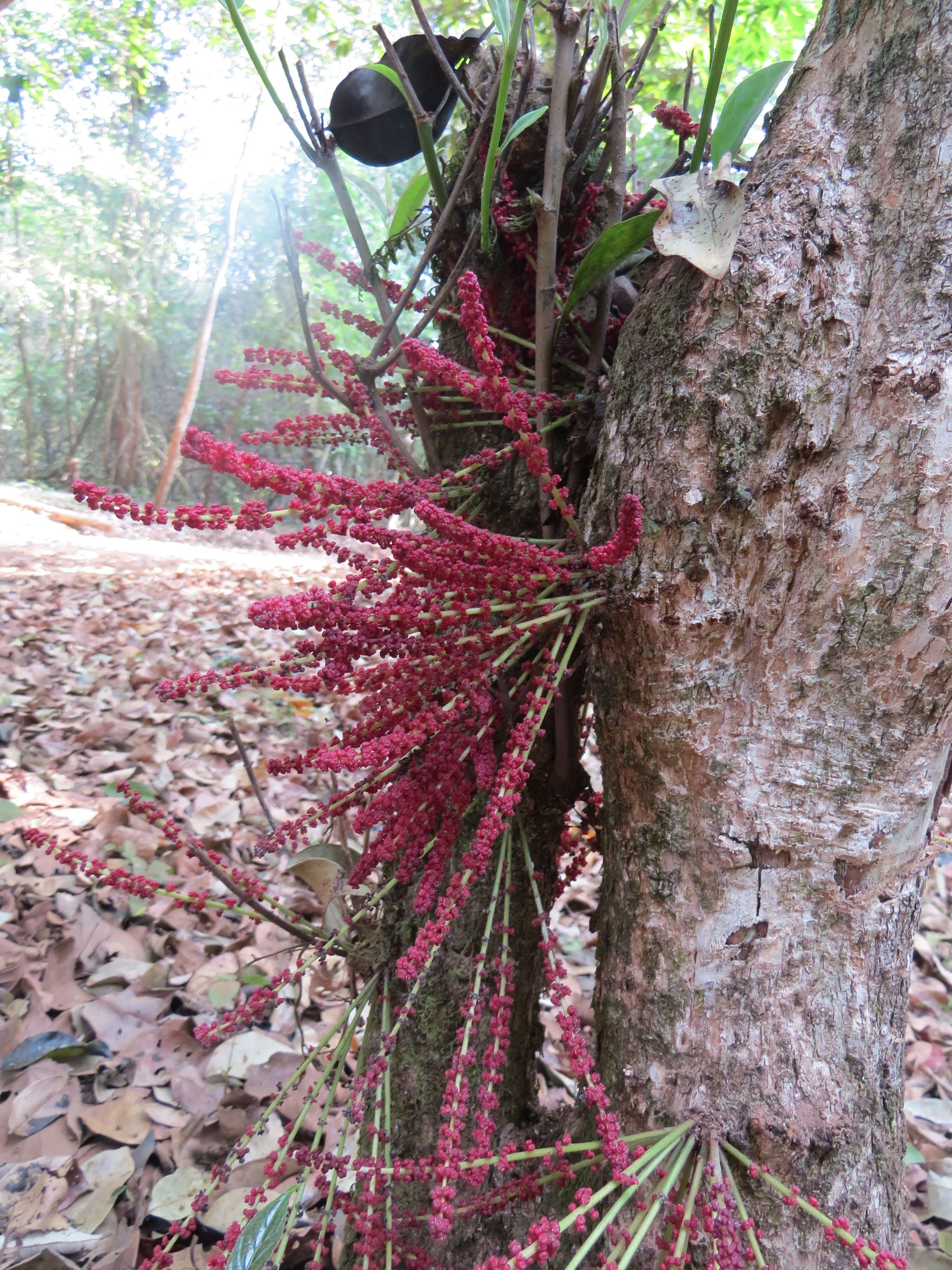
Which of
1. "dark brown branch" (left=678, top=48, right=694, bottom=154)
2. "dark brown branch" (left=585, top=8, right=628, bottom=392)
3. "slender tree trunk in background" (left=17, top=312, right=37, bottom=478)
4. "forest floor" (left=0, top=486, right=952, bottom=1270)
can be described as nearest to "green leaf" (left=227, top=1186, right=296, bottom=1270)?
"forest floor" (left=0, top=486, right=952, bottom=1270)

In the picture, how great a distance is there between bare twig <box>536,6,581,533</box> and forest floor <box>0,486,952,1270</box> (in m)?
0.69

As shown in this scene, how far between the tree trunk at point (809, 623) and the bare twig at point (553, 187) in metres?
Answer: 0.15

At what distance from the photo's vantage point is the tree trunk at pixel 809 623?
70 cm

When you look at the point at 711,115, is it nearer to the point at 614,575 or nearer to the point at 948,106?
the point at 948,106

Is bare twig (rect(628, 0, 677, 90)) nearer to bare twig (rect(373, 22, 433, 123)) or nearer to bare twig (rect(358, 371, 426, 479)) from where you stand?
bare twig (rect(373, 22, 433, 123))

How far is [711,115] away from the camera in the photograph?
2.81 feet

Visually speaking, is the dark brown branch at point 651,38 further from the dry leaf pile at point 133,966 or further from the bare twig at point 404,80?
the dry leaf pile at point 133,966

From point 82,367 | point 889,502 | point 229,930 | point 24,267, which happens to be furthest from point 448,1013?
point 82,367

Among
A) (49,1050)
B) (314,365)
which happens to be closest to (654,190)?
(314,365)

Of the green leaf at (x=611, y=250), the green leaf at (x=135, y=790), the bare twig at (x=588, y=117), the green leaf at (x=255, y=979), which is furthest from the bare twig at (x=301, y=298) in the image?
the green leaf at (x=135, y=790)

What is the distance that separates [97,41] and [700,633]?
1101cm

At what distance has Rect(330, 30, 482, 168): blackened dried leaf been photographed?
3.32 feet

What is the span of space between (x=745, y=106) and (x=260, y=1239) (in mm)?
1279

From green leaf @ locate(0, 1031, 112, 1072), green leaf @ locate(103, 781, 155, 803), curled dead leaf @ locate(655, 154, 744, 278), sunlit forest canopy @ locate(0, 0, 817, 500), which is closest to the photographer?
curled dead leaf @ locate(655, 154, 744, 278)
